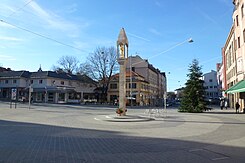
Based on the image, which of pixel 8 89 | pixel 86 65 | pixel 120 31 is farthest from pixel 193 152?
pixel 8 89

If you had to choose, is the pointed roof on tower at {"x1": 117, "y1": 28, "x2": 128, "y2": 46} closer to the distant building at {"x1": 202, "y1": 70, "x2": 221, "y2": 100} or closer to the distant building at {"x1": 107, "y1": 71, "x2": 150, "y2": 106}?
the distant building at {"x1": 107, "y1": 71, "x2": 150, "y2": 106}

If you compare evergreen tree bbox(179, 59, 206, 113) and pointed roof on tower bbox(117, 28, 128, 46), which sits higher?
pointed roof on tower bbox(117, 28, 128, 46)

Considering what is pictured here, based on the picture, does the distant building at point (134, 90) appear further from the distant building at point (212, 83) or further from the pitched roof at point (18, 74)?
the distant building at point (212, 83)

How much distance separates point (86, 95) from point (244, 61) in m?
58.8

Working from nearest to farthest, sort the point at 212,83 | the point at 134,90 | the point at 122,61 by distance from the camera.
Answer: the point at 122,61 → the point at 134,90 → the point at 212,83

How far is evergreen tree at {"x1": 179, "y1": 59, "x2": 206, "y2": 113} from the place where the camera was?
117 feet

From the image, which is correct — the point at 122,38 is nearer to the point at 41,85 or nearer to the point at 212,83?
the point at 41,85

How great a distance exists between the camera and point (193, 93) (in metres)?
35.7

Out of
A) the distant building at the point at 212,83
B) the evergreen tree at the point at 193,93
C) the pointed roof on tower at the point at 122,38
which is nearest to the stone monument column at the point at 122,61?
the pointed roof on tower at the point at 122,38

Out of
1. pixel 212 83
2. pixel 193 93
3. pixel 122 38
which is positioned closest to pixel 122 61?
pixel 122 38

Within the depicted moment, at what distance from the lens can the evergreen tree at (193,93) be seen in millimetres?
35625

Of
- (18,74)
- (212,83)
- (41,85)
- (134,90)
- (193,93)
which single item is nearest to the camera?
(193,93)

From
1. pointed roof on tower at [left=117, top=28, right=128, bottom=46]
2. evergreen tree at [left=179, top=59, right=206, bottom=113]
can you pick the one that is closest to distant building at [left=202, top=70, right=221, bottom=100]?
evergreen tree at [left=179, top=59, right=206, bottom=113]

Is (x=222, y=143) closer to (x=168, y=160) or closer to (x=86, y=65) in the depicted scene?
(x=168, y=160)
